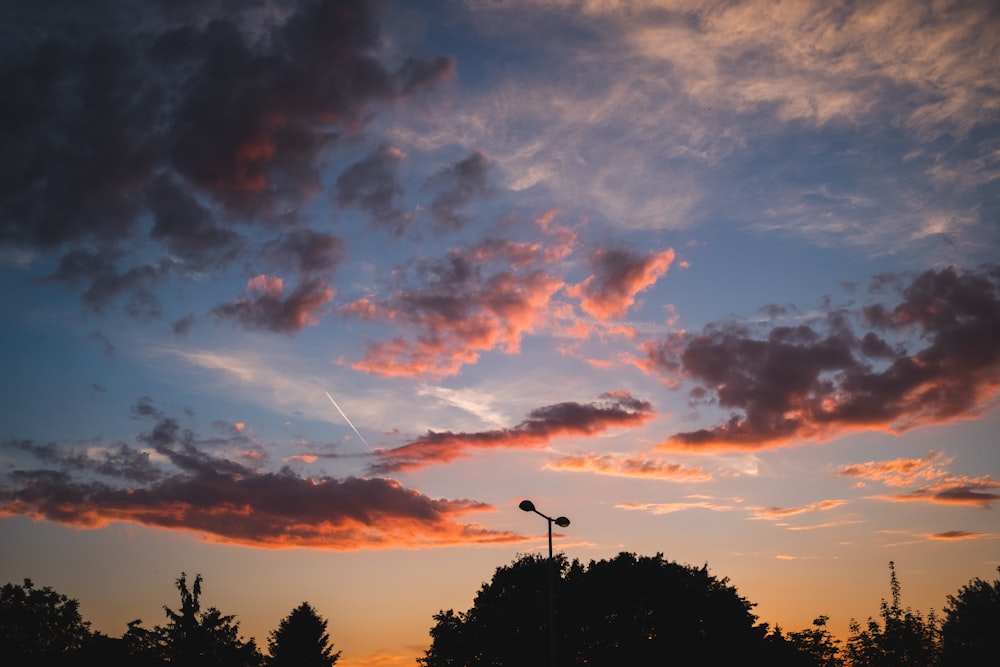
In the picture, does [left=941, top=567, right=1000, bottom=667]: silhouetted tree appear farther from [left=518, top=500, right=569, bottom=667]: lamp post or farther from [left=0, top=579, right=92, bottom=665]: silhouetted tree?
[left=0, top=579, right=92, bottom=665]: silhouetted tree

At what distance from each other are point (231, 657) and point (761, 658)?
167 feet

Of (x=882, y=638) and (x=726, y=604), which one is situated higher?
(x=726, y=604)

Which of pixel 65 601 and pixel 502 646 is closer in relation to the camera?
pixel 502 646

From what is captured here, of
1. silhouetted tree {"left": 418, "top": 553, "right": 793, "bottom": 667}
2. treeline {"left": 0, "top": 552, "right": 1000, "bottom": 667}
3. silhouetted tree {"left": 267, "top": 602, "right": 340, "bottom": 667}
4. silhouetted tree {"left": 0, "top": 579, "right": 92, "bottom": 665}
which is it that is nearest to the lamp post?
treeline {"left": 0, "top": 552, "right": 1000, "bottom": 667}

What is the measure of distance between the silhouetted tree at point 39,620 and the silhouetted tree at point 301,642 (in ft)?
106

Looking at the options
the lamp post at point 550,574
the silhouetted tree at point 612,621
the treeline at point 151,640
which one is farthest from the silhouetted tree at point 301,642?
the lamp post at point 550,574

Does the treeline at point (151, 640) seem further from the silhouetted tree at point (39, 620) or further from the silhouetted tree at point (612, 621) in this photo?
the silhouetted tree at point (612, 621)

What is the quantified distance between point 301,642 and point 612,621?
128 feet

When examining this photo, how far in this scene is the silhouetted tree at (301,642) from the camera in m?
73.7

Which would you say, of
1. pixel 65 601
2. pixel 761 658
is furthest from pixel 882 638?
pixel 65 601

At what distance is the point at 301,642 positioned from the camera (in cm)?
7500

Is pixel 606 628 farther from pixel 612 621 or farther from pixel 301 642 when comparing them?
pixel 301 642

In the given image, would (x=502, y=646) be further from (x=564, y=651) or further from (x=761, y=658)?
(x=761, y=658)

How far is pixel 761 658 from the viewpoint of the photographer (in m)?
52.8
